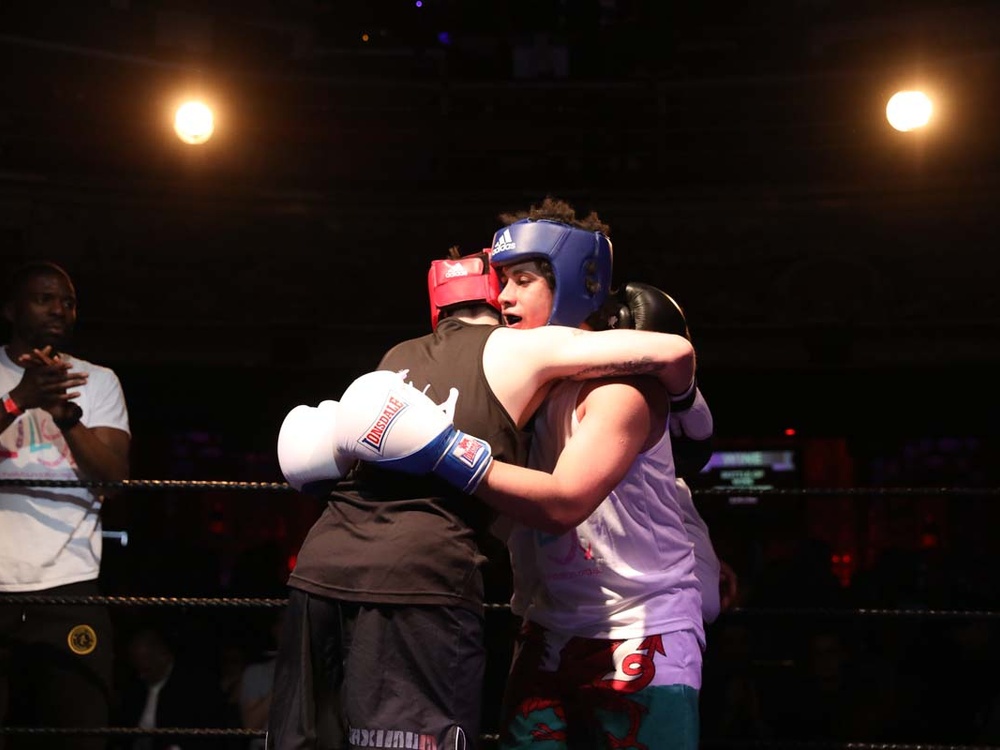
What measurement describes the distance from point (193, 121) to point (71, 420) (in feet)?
13.4

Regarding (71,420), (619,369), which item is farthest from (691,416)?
(71,420)

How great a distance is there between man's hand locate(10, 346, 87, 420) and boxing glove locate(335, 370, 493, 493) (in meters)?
1.23

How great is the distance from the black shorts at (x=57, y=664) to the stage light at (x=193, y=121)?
13.9ft

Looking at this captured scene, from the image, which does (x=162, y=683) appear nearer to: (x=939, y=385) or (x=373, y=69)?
(x=373, y=69)

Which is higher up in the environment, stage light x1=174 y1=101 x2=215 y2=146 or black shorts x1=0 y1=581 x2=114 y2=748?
stage light x1=174 y1=101 x2=215 y2=146

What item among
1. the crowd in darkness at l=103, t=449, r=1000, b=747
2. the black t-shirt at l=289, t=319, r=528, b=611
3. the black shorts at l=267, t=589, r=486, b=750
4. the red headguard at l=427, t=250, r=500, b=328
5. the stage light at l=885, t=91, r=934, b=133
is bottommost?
the crowd in darkness at l=103, t=449, r=1000, b=747

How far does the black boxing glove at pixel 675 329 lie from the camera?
2062 mm

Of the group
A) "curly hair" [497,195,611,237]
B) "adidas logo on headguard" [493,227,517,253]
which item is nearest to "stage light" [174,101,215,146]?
"curly hair" [497,195,611,237]

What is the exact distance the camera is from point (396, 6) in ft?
24.6

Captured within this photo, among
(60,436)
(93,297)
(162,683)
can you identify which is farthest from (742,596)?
(93,297)

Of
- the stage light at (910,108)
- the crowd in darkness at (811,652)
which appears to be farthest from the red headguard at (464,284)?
the stage light at (910,108)

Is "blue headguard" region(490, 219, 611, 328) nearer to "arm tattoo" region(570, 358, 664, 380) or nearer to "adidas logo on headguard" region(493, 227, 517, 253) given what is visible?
"adidas logo on headguard" region(493, 227, 517, 253)

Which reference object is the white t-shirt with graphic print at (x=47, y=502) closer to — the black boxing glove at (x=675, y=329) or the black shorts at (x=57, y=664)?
the black shorts at (x=57, y=664)

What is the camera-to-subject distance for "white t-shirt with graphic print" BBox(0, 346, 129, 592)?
2611 mm
